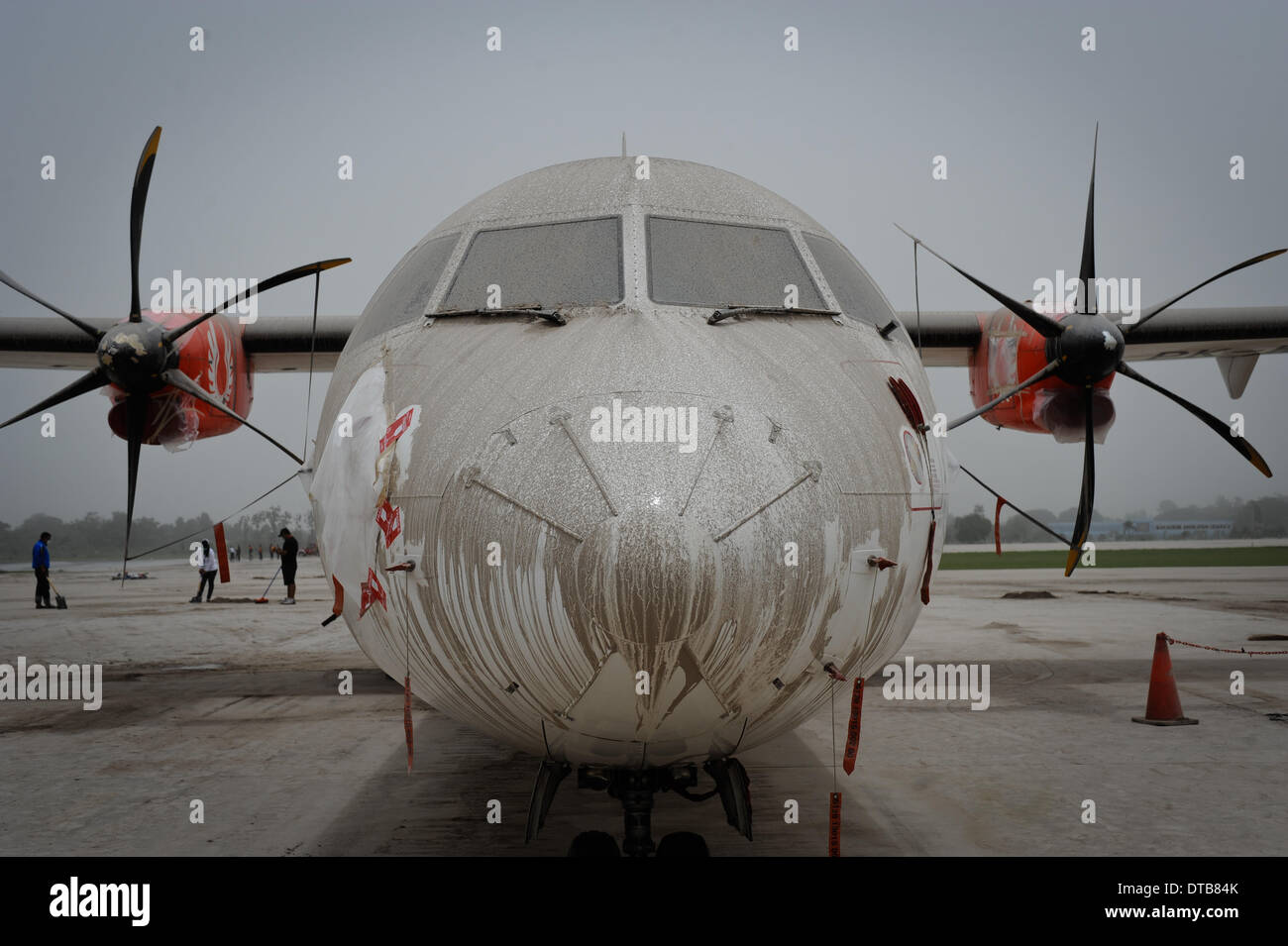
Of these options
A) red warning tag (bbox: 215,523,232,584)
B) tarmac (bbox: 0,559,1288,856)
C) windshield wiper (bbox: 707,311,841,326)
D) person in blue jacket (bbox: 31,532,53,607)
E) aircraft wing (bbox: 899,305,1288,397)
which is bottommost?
tarmac (bbox: 0,559,1288,856)

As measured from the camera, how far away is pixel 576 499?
9.09 ft

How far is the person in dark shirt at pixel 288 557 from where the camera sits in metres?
19.4

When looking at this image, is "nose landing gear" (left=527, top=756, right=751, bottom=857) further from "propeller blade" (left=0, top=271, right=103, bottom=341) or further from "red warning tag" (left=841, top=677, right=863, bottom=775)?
"propeller blade" (left=0, top=271, right=103, bottom=341)

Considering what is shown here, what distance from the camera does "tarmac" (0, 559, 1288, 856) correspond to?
5.35 meters

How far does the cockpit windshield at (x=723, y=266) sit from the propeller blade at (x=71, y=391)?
6.46 meters

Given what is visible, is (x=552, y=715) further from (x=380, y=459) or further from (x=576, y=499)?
(x=380, y=459)

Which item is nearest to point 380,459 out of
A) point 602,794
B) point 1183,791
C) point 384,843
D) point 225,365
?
point 384,843

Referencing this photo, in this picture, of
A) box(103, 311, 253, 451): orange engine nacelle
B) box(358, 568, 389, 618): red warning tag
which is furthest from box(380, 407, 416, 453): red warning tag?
box(103, 311, 253, 451): orange engine nacelle

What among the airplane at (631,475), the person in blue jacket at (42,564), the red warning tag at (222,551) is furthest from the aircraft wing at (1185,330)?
the person in blue jacket at (42,564)

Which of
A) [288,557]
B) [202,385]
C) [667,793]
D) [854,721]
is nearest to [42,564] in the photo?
[288,557]

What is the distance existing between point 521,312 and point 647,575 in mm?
1606

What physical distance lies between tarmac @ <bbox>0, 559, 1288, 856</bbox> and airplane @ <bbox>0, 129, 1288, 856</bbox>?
783 mm

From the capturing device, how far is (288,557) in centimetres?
2062
